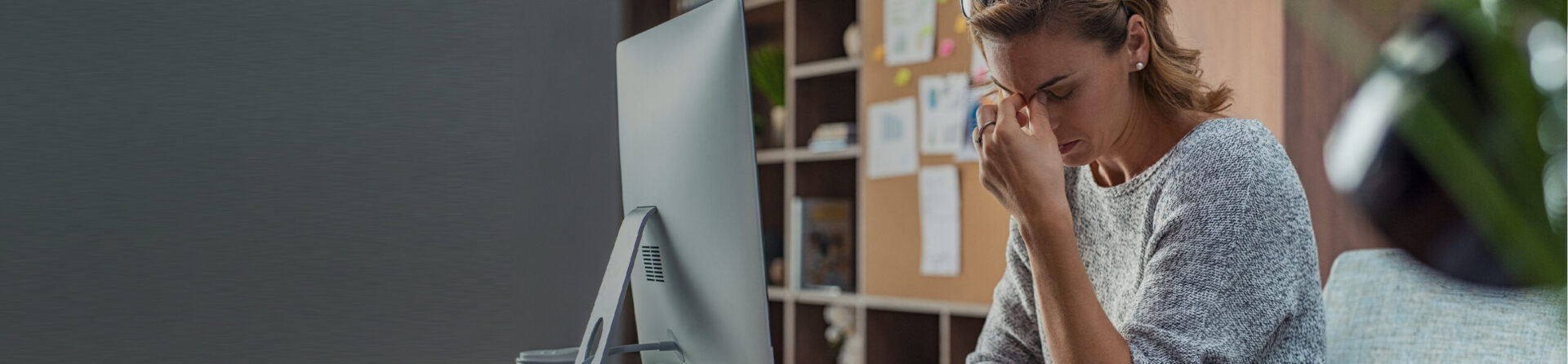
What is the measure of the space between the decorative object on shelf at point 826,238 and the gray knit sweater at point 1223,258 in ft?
6.37

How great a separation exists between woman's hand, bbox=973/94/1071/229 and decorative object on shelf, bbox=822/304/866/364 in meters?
1.91

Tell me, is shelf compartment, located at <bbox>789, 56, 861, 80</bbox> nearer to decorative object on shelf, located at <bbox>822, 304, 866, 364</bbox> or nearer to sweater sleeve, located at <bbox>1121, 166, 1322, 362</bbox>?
decorative object on shelf, located at <bbox>822, 304, 866, 364</bbox>

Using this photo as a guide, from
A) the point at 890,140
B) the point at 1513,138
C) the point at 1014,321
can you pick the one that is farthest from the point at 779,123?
the point at 1513,138

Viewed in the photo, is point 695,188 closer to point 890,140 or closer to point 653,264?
point 653,264

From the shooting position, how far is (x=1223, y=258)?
94 centimetres

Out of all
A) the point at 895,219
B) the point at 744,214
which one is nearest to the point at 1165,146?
the point at 744,214

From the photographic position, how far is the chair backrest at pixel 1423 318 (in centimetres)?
92

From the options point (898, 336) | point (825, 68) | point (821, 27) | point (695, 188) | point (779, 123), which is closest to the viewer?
point (695, 188)

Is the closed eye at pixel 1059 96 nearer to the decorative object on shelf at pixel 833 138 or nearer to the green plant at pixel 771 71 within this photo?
the decorative object on shelf at pixel 833 138

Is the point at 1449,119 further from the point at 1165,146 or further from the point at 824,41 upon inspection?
the point at 824,41

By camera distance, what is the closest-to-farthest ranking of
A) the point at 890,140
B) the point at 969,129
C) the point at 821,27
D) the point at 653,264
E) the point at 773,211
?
the point at 653,264
the point at 969,129
the point at 890,140
the point at 821,27
the point at 773,211

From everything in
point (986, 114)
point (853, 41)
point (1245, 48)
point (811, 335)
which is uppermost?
point (853, 41)

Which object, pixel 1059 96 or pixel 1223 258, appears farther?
pixel 1059 96

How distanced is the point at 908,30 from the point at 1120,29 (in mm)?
1662
